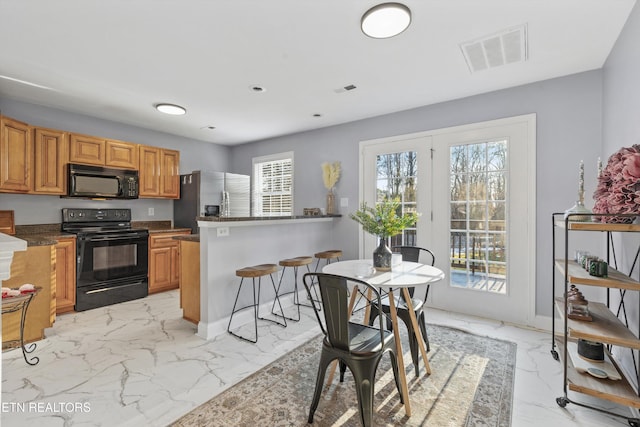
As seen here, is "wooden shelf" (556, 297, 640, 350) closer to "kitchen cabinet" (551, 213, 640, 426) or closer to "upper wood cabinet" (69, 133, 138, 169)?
"kitchen cabinet" (551, 213, 640, 426)

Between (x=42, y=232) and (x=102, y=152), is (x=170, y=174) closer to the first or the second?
(x=102, y=152)

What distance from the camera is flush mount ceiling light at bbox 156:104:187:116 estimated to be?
3684 millimetres

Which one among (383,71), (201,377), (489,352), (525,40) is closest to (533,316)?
(489,352)

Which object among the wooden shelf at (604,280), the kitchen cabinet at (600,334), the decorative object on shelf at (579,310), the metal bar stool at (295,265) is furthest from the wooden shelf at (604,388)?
the metal bar stool at (295,265)

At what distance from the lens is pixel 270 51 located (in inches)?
99.0

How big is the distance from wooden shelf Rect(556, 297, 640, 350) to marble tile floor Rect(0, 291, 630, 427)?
508 mm

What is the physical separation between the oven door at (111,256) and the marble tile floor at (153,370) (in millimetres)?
521

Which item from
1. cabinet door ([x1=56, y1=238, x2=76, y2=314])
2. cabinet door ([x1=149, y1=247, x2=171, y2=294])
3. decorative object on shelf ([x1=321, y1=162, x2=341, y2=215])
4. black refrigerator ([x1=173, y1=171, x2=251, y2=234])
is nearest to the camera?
cabinet door ([x1=56, y1=238, x2=76, y2=314])

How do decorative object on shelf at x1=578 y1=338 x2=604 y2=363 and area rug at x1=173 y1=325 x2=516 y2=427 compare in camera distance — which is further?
decorative object on shelf at x1=578 y1=338 x2=604 y2=363

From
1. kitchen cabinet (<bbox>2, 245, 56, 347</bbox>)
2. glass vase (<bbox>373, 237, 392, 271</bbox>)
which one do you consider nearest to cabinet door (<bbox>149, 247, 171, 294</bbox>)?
kitchen cabinet (<bbox>2, 245, 56, 347</bbox>)

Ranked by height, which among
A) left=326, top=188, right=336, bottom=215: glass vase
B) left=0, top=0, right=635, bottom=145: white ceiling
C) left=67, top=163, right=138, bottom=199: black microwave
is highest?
left=0, top=0, right=635, bottom=145: white ceiling

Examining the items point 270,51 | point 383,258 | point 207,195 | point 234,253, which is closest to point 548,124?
point 383,258

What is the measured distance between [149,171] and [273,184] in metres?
1.92

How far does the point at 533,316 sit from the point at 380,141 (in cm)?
263
